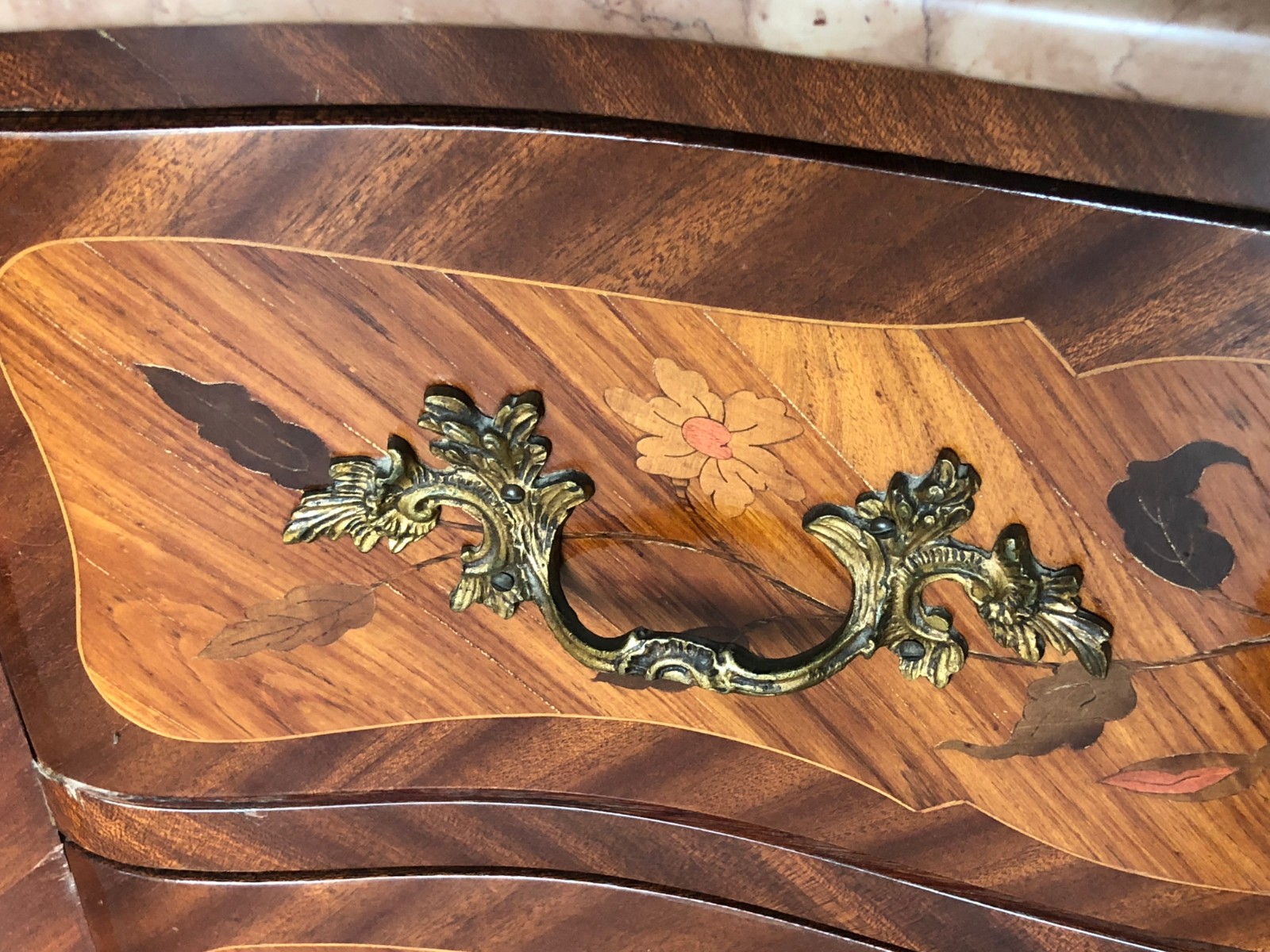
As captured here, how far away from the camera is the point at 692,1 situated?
0.81 ft

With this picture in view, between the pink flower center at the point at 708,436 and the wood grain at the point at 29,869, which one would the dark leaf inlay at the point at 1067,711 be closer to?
the pink flower center at the point at 708,436

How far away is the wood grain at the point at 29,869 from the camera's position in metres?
0.50

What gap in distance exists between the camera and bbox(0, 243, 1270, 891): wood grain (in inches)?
13.1

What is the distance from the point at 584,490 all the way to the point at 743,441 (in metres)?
0.07

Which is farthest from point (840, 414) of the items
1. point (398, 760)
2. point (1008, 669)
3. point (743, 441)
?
point (398, 760)

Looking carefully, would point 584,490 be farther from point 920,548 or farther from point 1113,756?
point 1113,756

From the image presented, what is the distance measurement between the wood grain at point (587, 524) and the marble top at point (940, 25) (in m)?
0.08

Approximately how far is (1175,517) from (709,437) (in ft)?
0.53

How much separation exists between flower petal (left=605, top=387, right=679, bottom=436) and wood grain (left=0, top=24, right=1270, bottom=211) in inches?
4.0

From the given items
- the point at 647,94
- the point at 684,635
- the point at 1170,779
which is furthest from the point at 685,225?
the point at 1170,779

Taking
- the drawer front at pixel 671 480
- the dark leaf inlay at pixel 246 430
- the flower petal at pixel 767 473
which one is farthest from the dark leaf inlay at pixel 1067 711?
the dark leaf inlay at pixel 246 430

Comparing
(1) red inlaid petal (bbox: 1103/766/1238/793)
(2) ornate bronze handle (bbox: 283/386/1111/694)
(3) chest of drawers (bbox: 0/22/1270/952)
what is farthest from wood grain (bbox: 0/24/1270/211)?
(1) red inlaid petal (bbox: 1103/766/1238/793)

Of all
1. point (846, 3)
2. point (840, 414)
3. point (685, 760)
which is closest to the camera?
point (846, 3)

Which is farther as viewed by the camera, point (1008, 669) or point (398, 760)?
point (398, 760)
